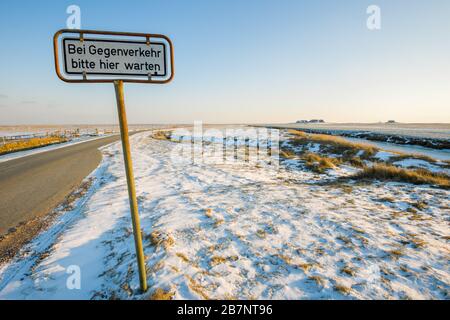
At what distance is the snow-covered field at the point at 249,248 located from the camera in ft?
8.08

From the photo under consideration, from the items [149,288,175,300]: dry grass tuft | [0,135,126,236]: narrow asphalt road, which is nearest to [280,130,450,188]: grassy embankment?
[149,288,175,300]: dry grass tuft

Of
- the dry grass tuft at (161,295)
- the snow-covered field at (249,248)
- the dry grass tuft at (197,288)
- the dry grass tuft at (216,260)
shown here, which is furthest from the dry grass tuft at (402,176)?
the dry grass tuft at (161,295)

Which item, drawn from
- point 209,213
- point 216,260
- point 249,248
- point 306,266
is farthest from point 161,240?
point 306,266

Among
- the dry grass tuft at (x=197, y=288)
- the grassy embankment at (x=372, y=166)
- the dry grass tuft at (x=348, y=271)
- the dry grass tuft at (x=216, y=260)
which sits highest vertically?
the dry grass tuft at (x=197, y=288)

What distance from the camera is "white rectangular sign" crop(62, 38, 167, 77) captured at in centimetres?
182

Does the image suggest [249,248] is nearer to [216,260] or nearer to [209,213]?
[216,260]

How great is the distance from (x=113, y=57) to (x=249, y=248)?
3012 millimetres

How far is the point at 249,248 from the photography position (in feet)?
10.6

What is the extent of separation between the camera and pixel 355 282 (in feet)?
8.25

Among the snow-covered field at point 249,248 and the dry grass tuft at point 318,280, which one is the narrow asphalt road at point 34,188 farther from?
the dry grass tuft at point 318,280

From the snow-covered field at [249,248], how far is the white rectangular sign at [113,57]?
234 cm

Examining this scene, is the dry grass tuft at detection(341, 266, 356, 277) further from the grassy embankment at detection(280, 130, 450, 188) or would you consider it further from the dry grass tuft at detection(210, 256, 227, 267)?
the grassy embankment at detection(280, 130, 450, 188)

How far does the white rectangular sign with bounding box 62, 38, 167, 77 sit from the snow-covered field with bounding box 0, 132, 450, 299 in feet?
7.69
